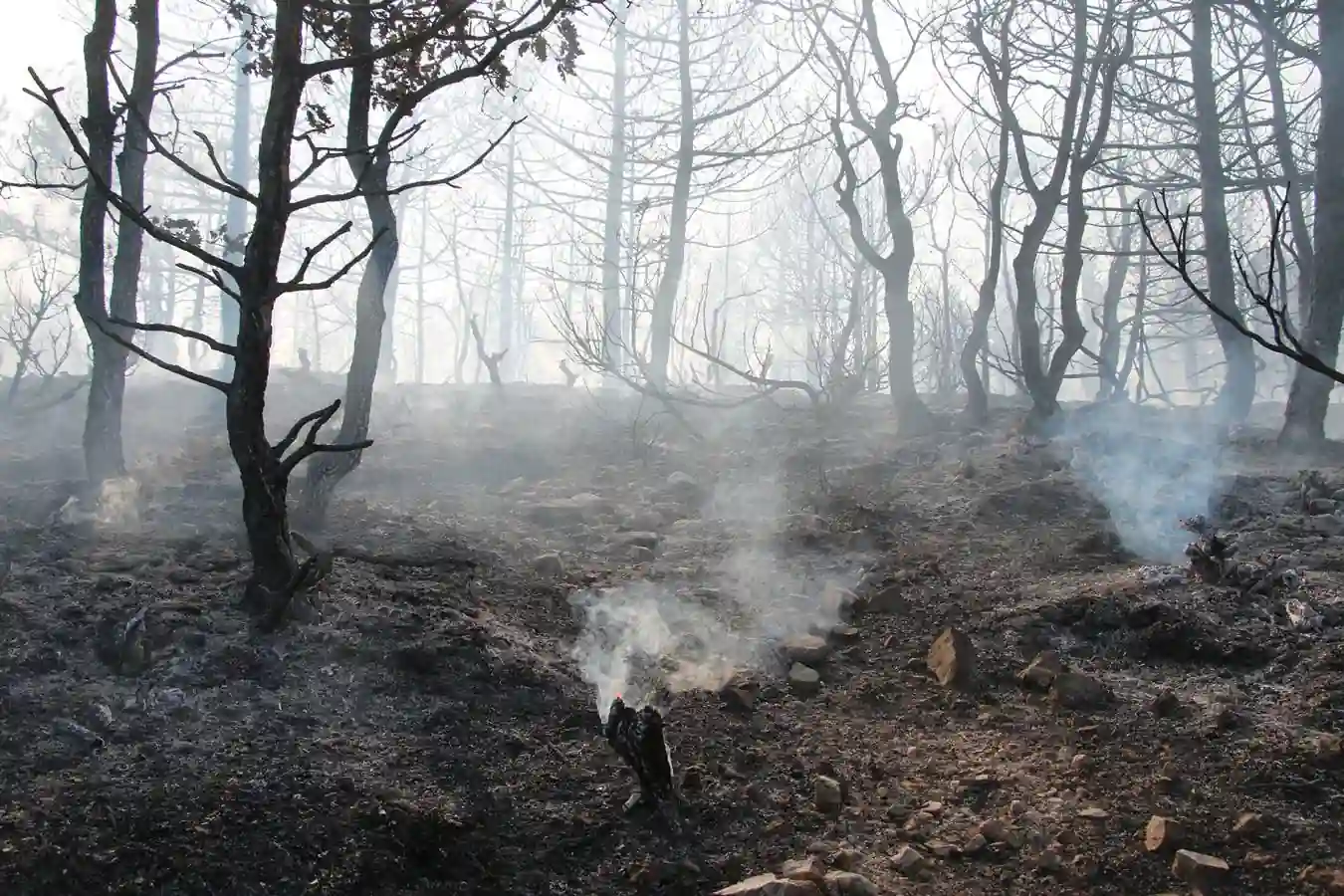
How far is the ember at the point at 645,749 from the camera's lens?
262cm

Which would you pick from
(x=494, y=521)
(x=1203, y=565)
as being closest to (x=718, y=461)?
(x=494, y=521)

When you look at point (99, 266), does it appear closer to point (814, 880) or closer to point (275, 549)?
point (275, 549)

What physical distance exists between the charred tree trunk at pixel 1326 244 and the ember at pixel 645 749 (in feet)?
20.5

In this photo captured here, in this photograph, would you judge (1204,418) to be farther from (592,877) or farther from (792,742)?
(592,877)

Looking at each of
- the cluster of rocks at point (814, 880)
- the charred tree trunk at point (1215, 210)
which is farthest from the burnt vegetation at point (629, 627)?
the charred tree trunk at point (1215, 210)

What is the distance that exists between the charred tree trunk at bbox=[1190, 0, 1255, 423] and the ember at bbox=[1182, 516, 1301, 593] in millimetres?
5182

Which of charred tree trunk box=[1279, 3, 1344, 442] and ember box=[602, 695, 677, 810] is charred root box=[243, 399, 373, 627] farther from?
charred tree trunk box=[1279, 3, 1344, 442]

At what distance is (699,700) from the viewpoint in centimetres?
342

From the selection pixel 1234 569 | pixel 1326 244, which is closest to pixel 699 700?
pixel 1234 569

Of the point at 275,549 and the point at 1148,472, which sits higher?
the point at 1148,472

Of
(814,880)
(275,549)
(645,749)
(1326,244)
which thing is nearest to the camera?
(814,880)

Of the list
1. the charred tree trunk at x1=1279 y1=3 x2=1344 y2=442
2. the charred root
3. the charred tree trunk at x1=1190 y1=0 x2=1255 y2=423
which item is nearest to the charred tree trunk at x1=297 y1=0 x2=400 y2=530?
the charred root

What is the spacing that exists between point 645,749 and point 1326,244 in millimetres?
6754

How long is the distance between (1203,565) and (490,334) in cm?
4340
